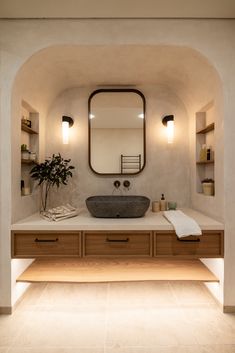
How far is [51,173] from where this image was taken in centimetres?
253

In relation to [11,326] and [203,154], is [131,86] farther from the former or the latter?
[11,326]

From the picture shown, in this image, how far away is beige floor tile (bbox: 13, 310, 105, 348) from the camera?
173 cm

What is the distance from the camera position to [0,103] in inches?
79.1

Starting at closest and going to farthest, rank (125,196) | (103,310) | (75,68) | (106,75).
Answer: (103,310) < (75,68) < (106,75) < (125,196)

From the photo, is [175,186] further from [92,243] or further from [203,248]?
[92,243]

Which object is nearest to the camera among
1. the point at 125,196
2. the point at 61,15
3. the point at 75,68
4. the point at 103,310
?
the point at 61,15

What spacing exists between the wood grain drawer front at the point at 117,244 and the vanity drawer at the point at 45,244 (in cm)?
10

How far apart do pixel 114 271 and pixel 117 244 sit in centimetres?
37

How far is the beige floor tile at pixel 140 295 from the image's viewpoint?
2.23m

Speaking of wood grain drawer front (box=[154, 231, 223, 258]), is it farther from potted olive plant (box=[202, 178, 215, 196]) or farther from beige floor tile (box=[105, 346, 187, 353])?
beige floor tile (box=[105, 346, 187, 353])

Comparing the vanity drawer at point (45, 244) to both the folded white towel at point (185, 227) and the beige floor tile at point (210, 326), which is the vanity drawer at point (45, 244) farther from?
the beige floor tile at point (210, 326)

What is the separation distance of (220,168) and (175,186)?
0.81 meters

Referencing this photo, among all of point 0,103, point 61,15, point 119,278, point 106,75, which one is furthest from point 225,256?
point 61,15

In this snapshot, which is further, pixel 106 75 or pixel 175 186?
pixel 175 186
